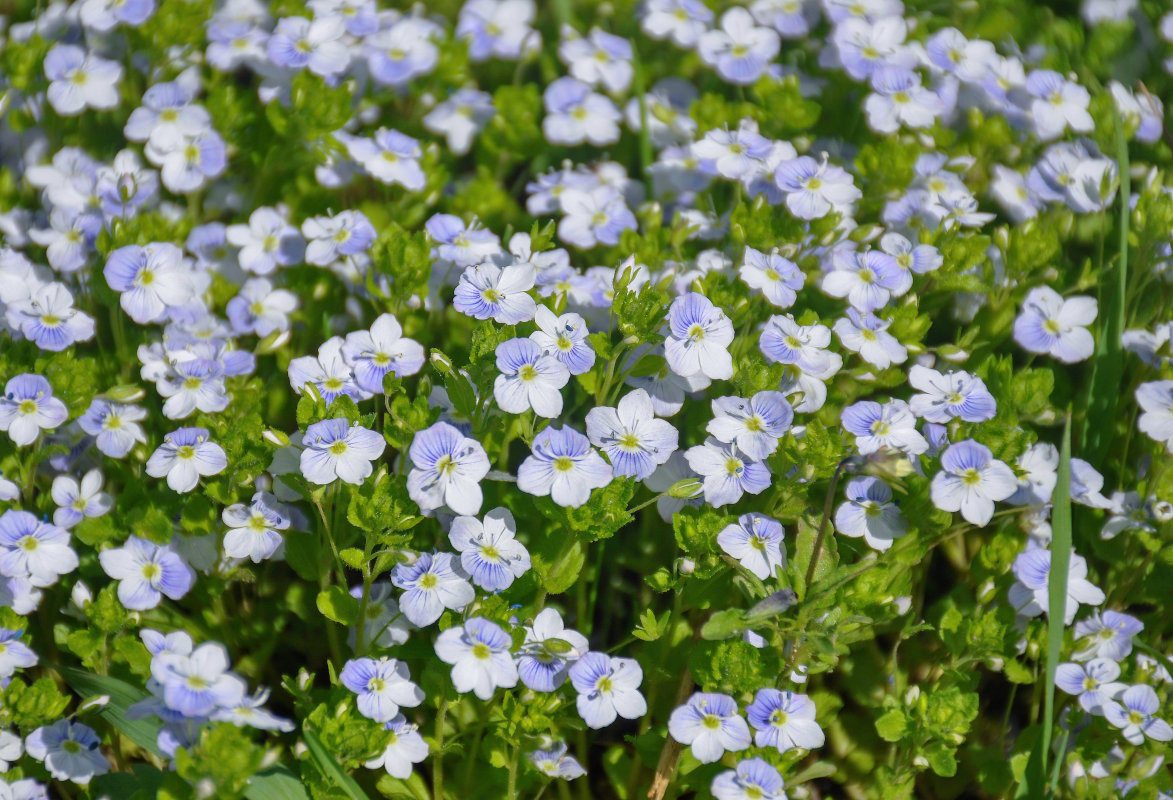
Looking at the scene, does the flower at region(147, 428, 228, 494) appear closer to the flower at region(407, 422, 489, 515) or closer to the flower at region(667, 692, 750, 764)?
the flower at region(407, 422, 489, 515)

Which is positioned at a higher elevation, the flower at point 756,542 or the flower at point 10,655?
the flower at point 756,542

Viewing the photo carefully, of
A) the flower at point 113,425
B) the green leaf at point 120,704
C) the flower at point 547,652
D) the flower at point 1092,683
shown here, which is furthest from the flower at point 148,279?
the flower at point 1092,683

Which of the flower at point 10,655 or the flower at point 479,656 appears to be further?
the flower at point 10,655

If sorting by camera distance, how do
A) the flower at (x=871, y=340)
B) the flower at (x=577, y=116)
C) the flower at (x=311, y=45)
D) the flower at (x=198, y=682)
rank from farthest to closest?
the flower at (x=577, y=116) < the flower at (x=311, y=45) < the flower at (x=871, y=340) < the flower at (x=198, y=682)

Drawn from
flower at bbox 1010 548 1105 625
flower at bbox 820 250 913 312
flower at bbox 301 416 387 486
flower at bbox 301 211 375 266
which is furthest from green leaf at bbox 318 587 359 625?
flower at bbox 1010 548 1105 625

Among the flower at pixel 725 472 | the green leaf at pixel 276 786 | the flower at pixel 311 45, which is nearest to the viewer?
the green leaf at pixel 276 786

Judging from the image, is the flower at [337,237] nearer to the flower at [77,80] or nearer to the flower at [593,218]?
the flower at [593,218]
